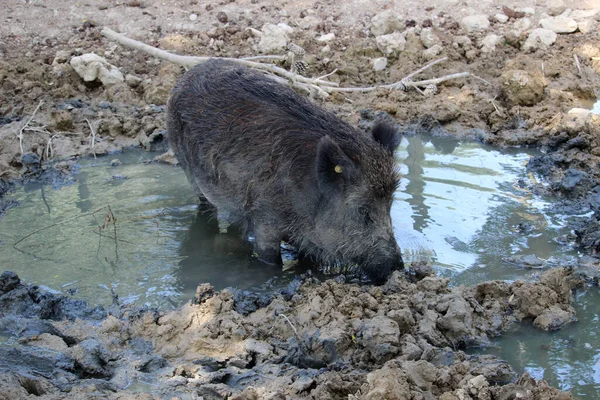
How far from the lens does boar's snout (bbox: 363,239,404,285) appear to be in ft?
19.1

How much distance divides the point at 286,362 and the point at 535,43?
9.19 m

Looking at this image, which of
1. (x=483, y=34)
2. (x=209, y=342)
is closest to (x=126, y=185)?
(x=209, y=342)

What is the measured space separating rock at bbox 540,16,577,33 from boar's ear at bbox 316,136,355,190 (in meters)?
8.17

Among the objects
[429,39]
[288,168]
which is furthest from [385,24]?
[288,168]

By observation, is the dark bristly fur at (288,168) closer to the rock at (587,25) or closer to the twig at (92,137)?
the twig at (92,137)

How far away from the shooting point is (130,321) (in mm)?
5145

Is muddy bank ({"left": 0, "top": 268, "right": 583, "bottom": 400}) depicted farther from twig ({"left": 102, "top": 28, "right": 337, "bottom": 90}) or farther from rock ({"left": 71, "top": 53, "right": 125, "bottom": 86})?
rock ({"left": 71, "top": 53, "right": 125, "bottom": 86})

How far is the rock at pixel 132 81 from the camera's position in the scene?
11008 mm

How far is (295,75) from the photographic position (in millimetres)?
10273

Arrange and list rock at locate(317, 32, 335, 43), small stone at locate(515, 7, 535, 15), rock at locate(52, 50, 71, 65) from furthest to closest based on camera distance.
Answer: small stone at locate(515, 7, 535, 15), rock at locate(317, 32, 335, 43), rock at locate(52, 50, 71, 65)

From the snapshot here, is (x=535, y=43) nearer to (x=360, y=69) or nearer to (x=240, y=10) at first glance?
(x=360, y=69)

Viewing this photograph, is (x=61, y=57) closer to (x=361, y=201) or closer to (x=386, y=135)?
(x=386, y=135)

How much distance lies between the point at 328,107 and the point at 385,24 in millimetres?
2638

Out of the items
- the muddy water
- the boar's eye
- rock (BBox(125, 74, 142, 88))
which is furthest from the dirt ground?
the boar's eye
